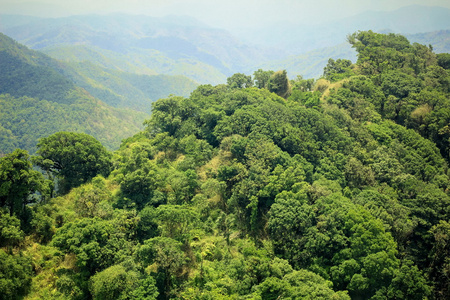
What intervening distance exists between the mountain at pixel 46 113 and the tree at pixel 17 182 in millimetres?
126102

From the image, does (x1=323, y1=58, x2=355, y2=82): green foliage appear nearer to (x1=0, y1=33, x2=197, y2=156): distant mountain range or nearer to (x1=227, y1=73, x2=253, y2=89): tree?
(x1=227, y1=73, x2=253, y2=89): tree

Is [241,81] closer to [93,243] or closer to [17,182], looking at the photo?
[17,182]

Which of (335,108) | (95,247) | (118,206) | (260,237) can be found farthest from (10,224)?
(335,108)

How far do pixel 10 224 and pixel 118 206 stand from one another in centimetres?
926

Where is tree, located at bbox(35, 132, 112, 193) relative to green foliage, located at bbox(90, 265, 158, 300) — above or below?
above

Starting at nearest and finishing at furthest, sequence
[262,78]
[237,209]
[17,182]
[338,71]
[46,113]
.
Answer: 1. [17,182]
2. [237,209]
3. [262,78]
4. [338,71]
5. [46,113]

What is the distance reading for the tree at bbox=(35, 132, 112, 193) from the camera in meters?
35.3

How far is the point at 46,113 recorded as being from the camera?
520 ft

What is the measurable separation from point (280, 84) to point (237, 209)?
3865 centimetres

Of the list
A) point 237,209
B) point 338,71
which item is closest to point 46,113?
point 338,71

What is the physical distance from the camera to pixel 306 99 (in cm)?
5691

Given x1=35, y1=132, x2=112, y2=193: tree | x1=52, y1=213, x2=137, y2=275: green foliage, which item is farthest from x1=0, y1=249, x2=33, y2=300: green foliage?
x1=35, y1=132, x2=112, y2=193: tree

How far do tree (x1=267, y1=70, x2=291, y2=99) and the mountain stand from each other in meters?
105

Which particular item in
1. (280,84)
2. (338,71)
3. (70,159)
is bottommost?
(70,159)
